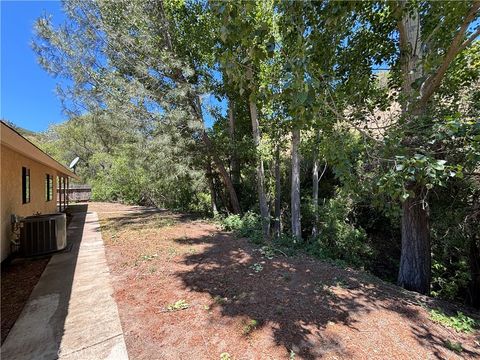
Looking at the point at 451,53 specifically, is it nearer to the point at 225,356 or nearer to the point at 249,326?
the point at 249,326

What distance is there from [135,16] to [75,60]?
2689 mm

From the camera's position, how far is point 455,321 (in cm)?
313

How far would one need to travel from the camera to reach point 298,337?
242cm

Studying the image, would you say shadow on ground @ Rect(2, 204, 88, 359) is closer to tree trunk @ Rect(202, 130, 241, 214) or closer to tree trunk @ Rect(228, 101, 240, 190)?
tree trunk @ Rect(202, 130, 241, 214)

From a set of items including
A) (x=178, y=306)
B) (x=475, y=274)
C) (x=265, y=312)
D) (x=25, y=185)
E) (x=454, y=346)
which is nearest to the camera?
(x=454, y=346)

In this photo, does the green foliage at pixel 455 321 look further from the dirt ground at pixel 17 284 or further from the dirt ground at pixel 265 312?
the dirt ground at pixel 17 284

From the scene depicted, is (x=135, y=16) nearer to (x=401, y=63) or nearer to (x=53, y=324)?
(x=401, y=63)

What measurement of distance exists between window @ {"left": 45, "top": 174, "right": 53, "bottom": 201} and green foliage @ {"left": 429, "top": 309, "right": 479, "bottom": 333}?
11.1 m

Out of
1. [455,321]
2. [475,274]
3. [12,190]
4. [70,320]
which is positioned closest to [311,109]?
[455,321]

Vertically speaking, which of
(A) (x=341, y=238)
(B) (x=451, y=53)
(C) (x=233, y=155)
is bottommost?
(A) (x=341, y=238)

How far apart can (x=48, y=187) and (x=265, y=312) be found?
9.87 metres

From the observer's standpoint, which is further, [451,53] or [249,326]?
[451,53]

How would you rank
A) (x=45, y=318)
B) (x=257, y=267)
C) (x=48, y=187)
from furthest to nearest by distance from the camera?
(x=48, y=187) → (x=257, y=267) → (x=45, y=318)

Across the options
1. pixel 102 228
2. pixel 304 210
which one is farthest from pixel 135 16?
pixel 304 210
